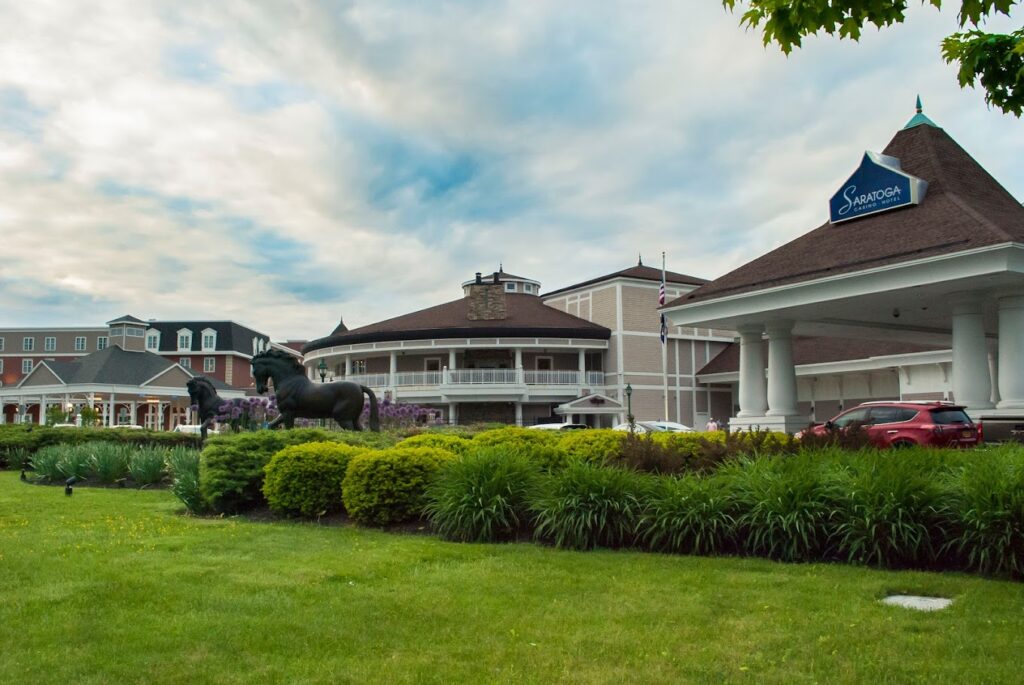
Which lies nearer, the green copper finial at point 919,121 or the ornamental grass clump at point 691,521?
the ornamental grass clump at point 691,521

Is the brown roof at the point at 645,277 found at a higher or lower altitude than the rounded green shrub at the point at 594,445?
higher

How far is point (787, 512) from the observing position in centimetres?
839

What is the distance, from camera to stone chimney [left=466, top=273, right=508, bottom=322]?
5112 centimetres

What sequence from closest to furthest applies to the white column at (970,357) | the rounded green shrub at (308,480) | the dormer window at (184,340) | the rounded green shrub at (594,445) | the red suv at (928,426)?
the rounded green shrub at (308,480) < the rounded green shrub at (594,445) < the red suv at (928,426) < the white column at (970,357) < the dormer window at (184,340)

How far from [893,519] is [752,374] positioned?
18009 millimetres

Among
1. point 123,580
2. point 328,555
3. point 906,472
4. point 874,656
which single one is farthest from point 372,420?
point 874,656

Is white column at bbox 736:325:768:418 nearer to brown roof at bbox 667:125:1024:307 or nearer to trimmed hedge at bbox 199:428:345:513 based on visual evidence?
brown roof at bbox 667:125:1024:307

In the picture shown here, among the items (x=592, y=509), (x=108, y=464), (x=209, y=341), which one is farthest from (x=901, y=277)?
(x=209, y=341)

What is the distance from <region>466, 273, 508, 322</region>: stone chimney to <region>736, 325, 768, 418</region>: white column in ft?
87.2

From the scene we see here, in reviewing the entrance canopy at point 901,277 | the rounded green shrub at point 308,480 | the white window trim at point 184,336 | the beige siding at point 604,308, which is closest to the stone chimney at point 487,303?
the beige siding at point 604,308

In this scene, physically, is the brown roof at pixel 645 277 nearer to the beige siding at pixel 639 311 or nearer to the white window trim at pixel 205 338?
the beige siding at pixel 639 311

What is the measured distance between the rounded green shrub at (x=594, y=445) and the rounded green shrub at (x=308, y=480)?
3.15 meters

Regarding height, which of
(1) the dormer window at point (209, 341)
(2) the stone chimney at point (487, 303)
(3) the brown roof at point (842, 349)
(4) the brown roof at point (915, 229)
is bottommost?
(3) the brown roof at point (842, 349)

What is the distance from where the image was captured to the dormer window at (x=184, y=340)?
8689 centimetres
